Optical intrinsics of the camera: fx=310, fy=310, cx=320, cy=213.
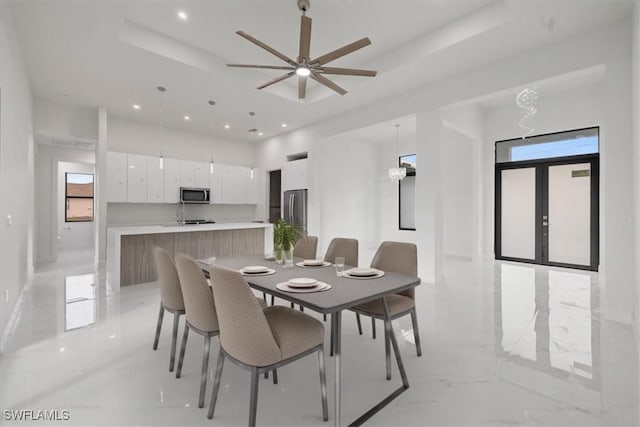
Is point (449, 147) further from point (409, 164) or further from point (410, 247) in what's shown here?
point (410, 247)

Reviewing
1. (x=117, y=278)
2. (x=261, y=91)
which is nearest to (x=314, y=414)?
(x=117, y=278)

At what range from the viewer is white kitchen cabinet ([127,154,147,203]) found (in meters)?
6.28

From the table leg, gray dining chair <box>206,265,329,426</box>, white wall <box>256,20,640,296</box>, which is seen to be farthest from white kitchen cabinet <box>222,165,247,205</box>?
the table leg

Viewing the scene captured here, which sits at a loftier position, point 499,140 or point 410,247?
point 499,140

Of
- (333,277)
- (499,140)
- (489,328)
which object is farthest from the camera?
(499,140)

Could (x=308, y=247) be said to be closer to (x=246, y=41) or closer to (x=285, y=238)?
(x=285, y=238)

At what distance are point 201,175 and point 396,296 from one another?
610cm

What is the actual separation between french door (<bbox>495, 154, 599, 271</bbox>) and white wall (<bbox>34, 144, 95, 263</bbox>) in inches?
389

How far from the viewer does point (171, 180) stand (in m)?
6.86

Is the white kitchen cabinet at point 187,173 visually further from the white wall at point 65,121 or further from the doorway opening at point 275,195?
the doorway opening at point 275,195

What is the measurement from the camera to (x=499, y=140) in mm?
6754

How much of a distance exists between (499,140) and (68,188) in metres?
11.0

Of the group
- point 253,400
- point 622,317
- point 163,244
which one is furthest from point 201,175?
point 622,317

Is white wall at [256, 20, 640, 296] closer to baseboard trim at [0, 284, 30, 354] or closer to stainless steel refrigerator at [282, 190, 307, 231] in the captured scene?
stainless steel refrigerator at [282, 190, 307, 231]
